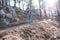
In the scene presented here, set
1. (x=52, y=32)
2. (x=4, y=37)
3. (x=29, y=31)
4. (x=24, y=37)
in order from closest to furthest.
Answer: (x=4, y=37) → (x=24, y=37) → (x=29, y=31) → (x=52, y=32)

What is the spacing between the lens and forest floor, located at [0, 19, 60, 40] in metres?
4.85

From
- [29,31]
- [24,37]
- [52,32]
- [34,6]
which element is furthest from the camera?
[34,6]

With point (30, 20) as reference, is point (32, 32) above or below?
below

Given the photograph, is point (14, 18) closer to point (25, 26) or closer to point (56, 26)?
point (25, 26)

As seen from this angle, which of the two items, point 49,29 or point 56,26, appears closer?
point 49,29

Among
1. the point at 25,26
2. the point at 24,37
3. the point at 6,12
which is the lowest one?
the point at 24,37

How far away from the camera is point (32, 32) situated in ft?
17.5

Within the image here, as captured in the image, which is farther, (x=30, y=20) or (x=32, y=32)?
(x=30, y=20)

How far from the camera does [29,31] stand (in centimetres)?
538

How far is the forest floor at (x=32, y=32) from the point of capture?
15.9 ft

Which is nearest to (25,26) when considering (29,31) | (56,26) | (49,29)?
(29,31)

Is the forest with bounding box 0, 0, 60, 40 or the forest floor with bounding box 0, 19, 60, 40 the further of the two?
the forest with bounding box 0, 0, 60, 40

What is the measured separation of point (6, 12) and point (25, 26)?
118cm

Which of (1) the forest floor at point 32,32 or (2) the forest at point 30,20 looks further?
(2) the forest at point 30,20
